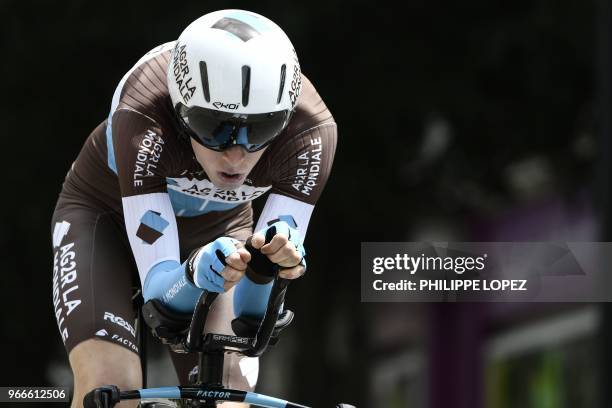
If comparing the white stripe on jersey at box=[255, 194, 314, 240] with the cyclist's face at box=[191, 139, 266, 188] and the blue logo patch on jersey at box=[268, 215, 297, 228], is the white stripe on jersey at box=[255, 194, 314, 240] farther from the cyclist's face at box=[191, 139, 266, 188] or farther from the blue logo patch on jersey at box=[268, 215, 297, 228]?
the cyclist's face at box=[191, 139, 266, 188]

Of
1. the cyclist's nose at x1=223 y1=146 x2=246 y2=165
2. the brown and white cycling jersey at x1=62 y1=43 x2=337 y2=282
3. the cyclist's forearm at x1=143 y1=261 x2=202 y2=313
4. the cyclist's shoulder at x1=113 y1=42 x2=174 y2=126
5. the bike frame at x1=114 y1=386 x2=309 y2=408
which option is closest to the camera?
the bike frame at x1=114 y1=386 x2=309 y2=408

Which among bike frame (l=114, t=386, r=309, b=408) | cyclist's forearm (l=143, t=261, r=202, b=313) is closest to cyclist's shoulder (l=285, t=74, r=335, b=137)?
cyclist's forearm (l=143, t=261, r=202, b=313)

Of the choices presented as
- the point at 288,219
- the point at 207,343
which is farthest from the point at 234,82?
the point at 207,343

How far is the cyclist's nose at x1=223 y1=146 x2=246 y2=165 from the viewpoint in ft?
20.5

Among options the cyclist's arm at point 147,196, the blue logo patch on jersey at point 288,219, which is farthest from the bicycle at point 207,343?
the blue logo patch on jersey at point 288,219

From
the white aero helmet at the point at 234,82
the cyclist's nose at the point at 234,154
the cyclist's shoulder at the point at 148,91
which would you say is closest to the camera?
the white aero helmet at the point at 234,82

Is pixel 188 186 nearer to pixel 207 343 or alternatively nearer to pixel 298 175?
pixel 298 175

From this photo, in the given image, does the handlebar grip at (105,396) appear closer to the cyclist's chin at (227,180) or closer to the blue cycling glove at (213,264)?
the blue cycling glove at (213,264)

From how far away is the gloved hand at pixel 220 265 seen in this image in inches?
223

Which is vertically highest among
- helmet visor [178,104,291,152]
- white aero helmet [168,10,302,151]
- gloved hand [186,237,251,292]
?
white aero helmet [168,10,302,151]

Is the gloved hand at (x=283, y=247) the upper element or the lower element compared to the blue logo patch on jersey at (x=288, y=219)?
lower

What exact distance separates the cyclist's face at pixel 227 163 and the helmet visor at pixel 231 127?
0.14 feet

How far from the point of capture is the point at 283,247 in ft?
18.6

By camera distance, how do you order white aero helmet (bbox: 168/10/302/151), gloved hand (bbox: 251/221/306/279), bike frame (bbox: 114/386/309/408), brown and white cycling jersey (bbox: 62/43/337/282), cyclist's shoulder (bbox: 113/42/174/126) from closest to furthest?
1. gloved hand (bbox: 251/221/306/279)
2. bike frame (bbox: 114/386/309/408)
3. white aero helmet (bbox: 168/10/302/151)
4. brown and white cycling jersey (bbox: 62/43/337/282)
5. cyclist's shoulder (bbox: 113/42/174/126)
